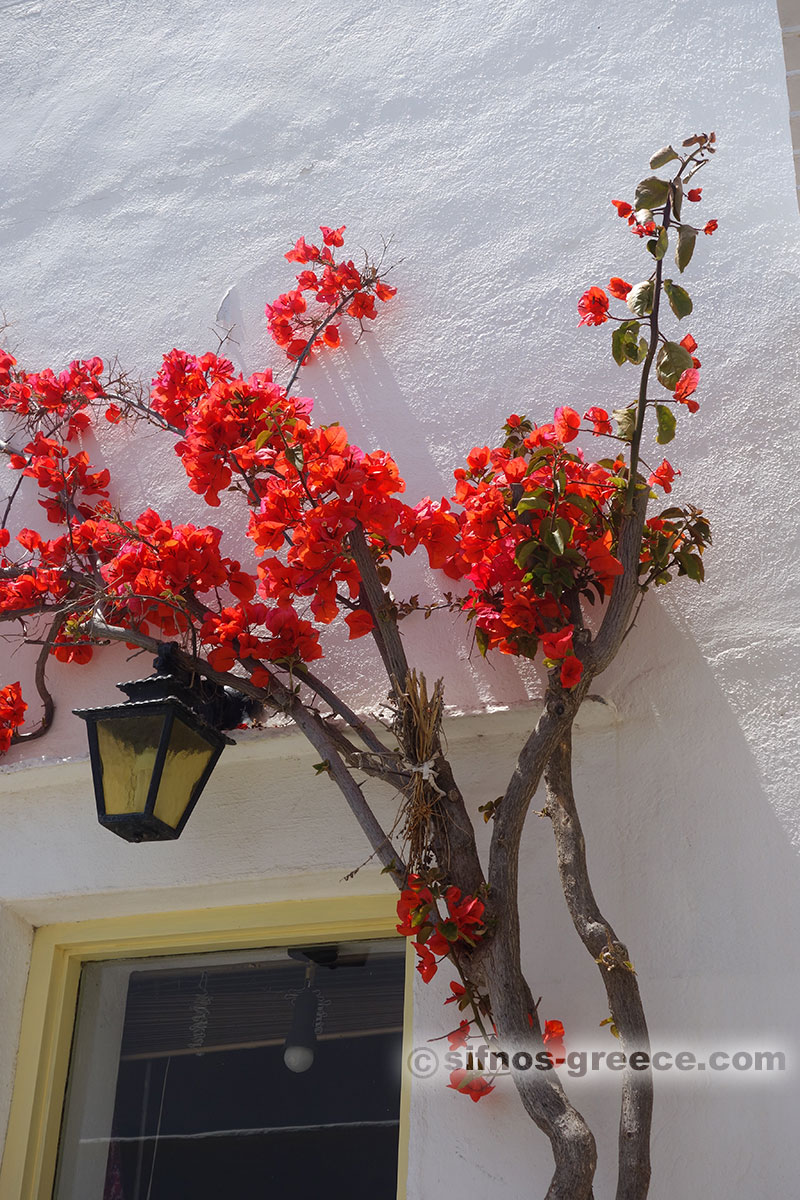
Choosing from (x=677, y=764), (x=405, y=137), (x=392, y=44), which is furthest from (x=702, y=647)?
(x=392, y=44)

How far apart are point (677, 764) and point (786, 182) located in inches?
57.4

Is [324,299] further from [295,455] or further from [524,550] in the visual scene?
[524,550]

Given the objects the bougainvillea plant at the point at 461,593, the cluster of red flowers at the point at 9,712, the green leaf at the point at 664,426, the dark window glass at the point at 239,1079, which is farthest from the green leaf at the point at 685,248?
the cluster of red flowers at the point at 9,712

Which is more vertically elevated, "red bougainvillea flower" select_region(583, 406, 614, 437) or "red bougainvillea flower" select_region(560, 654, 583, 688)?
"red bougainvillea flower" select_region(583, 406, 614, 437)

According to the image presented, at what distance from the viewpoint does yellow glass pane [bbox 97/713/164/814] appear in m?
2.42

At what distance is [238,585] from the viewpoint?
2.72 metres

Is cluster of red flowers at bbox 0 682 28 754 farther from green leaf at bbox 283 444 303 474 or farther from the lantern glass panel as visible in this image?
green leaf at bbox 283 444 303 474

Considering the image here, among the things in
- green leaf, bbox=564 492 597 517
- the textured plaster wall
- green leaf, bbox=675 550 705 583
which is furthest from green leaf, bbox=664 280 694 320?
the textured plaster wall

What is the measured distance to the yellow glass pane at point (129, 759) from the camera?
242cm

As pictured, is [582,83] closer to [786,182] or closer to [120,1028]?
[786,182]

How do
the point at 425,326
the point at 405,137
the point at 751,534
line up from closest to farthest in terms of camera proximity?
the point at 751,534, the point at 425,326, the point at 405,137

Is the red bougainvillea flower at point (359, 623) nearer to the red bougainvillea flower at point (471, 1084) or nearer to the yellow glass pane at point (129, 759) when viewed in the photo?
the yellow glass pane at point (129, 759)

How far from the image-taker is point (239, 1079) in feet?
8.90

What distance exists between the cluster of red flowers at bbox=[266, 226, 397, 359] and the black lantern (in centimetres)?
116
